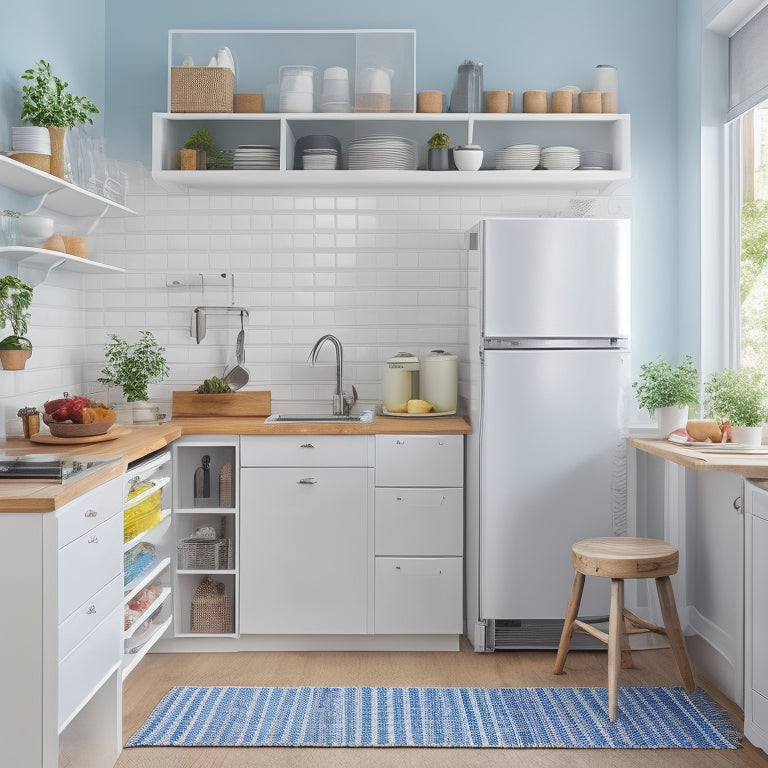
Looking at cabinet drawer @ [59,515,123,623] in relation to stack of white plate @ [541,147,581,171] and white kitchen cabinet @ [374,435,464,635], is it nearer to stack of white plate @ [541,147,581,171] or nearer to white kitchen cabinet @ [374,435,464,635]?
white kitchen cabinet @ [374,435,464,635]

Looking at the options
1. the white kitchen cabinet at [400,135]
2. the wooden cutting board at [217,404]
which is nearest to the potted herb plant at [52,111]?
the white kitchen cabinet at [400,135]

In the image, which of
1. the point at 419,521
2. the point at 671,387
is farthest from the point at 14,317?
the point at 671,387

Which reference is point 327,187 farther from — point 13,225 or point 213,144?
point 13,225

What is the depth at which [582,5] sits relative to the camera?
4.12 meters

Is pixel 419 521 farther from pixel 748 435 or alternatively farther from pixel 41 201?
pixel 41 201

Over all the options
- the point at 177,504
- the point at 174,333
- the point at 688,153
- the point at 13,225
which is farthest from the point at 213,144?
the point at 688,153

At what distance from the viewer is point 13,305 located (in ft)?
9.48

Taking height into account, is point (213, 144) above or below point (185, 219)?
above

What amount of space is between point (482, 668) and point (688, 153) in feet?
8.34

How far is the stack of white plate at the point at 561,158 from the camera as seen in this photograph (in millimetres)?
3951

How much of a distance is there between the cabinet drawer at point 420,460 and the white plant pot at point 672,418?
2.84ft

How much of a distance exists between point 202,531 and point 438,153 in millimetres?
2035

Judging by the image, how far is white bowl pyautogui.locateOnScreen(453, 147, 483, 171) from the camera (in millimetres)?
3900

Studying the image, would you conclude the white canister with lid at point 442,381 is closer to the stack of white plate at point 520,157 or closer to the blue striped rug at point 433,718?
the stack of white plate at point 520,157
